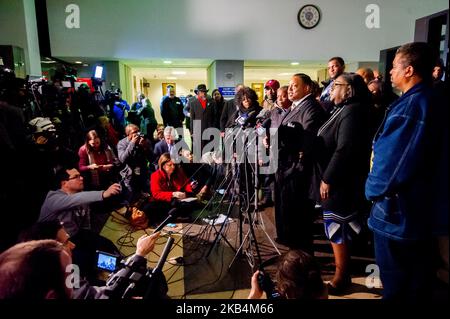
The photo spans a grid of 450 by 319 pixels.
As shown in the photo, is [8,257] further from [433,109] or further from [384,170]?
[433,109]

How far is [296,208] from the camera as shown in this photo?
7.32 ft

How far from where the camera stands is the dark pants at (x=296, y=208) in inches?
86.4

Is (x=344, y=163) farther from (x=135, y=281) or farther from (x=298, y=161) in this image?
(x=135, y=281)

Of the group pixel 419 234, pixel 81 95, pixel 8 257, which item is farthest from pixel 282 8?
pixel 8 257

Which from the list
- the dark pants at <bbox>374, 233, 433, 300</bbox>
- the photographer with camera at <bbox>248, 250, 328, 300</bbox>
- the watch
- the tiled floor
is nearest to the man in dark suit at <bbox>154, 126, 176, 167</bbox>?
the tiled floor

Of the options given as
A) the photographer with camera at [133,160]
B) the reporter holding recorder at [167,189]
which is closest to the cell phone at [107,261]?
the reporter holding recorder at [167,189]

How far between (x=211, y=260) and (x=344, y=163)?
1345 mm

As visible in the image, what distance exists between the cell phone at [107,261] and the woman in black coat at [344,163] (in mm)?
1295

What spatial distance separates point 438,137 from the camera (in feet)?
3.36

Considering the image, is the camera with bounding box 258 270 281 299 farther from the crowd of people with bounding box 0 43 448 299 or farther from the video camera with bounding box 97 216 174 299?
the video camera with bounding box 97 216 174 299

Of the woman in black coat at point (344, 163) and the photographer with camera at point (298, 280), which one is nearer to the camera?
the photographer with camera at point (298, 280)

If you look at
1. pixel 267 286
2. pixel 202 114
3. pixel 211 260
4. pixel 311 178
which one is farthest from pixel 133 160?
pixel 267 286

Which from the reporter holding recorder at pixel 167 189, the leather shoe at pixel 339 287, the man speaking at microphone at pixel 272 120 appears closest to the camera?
the leather shoe at pixel 339 287

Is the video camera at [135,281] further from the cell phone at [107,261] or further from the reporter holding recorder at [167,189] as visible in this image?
the reporter holding recorder at [167,189]
